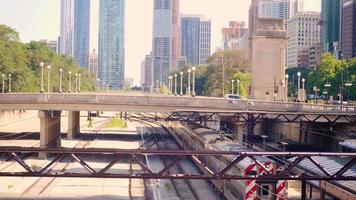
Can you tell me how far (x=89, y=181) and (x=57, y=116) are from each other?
26702mm

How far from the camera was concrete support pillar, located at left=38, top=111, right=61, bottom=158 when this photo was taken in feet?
208

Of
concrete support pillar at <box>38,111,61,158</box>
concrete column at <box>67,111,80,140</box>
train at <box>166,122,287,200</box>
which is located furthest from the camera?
concrete column at <box>67,111,80,140</box>

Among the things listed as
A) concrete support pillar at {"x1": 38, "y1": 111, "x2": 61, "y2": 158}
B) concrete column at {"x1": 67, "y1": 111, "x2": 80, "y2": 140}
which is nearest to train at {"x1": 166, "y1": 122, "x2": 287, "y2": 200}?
concrete support pillar at {"x1": 38, "y1": 111, "x2": 61, "y2": 158}

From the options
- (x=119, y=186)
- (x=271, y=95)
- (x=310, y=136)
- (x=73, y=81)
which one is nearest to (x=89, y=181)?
(x=119, y=186)

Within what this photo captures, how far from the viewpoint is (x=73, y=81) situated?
592ft

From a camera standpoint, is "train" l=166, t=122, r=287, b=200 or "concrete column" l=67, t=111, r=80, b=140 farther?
"concrete column" l=67, t=111, r=80, b=140

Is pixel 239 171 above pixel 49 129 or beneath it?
above

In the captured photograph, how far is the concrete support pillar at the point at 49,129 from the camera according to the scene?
6353 centimetres

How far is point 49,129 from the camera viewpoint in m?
65.8

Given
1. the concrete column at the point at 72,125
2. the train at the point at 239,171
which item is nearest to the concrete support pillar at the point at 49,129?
the concrete column at the point at 72,125

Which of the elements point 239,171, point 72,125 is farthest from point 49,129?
point 239,171

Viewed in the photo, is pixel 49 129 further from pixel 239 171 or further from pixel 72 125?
pixel 239 171

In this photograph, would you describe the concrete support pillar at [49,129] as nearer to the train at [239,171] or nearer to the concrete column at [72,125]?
the concrete column at [72,125]

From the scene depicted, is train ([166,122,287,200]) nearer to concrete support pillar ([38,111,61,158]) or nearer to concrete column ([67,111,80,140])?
concrete support pillar ([38,111,61,158])
